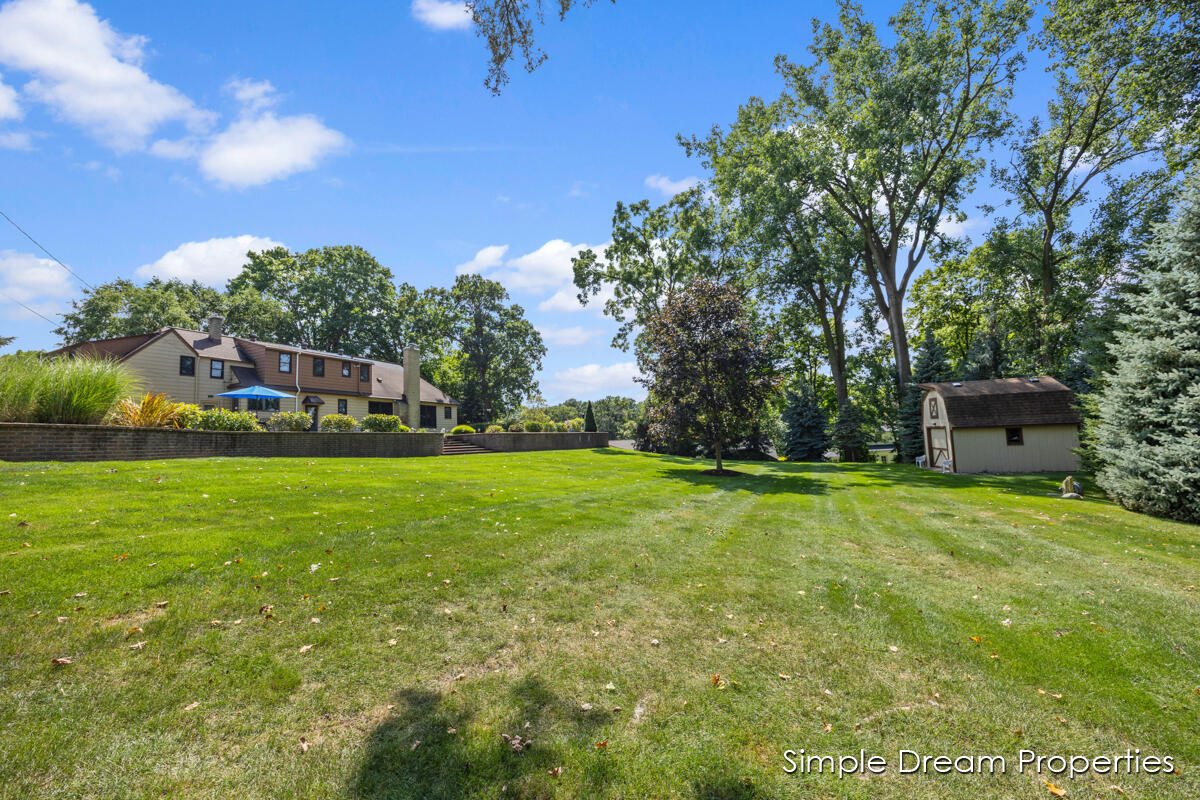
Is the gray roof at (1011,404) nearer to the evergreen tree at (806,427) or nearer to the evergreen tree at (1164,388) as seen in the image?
the evergreen tree at (806,427)

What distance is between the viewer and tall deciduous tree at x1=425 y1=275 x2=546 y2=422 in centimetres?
4731

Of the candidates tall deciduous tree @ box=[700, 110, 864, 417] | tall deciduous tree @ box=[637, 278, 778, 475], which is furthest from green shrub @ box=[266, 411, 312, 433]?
tall deciduous tree @ box=[700, 110, 864, 417]

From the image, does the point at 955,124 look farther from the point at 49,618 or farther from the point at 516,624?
the point at 49,618

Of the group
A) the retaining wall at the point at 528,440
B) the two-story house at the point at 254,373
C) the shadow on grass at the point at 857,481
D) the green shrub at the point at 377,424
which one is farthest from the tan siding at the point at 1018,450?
the two-story house at the point at 254,373

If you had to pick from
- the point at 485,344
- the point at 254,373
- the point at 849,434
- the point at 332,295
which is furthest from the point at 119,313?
the point at 849,434

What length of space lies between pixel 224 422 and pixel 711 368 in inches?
660

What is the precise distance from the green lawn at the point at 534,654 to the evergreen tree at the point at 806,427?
24.3m

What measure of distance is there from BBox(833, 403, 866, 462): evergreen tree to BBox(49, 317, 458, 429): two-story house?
28.9 meters

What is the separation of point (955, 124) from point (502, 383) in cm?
3961

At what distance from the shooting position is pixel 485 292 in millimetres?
48469

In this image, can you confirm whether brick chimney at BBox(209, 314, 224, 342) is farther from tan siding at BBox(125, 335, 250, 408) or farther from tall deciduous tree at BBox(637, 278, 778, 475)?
tall deciduous tree at BBox(637, 278, 778, 475)

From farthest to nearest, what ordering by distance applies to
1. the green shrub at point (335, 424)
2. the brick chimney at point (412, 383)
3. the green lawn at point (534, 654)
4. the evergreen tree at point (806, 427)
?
the brick chimney at point (412, 383) → the evergreen tree at point (806, 427) → the green shrub at point (335, 424) → the green lawn at point (534, 654)

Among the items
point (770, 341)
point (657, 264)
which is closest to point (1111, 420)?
point (770, 341)

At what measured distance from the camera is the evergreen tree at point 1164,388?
10227mm
